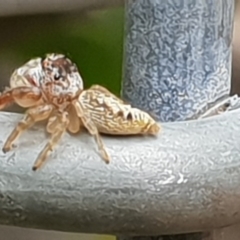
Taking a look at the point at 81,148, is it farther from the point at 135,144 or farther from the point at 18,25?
the point at 18,25

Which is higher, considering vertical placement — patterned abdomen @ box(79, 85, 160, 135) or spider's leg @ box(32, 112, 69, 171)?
patterned abdomen @ box(79, 85, 160, 135)

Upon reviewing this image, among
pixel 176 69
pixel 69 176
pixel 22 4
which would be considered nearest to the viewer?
pixel 69 176

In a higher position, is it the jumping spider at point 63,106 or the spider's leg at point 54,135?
the jumping spider at point 63,106

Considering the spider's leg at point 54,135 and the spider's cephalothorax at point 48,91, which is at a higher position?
the spider's cephalothorax at point 48,91

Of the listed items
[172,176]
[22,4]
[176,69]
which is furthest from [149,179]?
[22,4]
